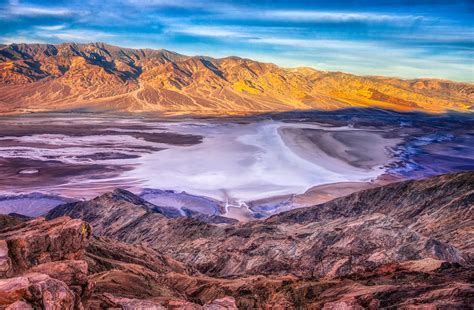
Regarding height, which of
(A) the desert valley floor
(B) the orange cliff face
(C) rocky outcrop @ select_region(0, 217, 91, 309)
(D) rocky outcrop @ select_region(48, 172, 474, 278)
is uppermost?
(B) the orange cliff face

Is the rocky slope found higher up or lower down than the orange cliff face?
lower down

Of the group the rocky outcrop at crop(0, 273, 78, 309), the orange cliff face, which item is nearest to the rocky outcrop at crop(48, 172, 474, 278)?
the rocky outcrop at crop(0, 273, 78, 309)

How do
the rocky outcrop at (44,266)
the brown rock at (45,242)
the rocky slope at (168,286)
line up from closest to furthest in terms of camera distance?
the rocky outcrop at (44,266) → the rocky slope at (168,286) → the brown rock at (45,242)

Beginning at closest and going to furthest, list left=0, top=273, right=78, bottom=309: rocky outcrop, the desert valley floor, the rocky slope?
left=0, top=273, right=78, bottom=309: rocky outcrop
the rocky slope
the desert valley floor

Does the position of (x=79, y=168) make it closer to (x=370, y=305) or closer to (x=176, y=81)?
(x=370, y=305)

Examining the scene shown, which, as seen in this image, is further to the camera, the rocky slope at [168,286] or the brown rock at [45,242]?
the brown rock at [45,242]

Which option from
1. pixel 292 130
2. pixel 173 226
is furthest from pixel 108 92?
pixel 173 226

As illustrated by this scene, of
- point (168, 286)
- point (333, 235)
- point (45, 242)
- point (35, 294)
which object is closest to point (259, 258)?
point (333, 235)

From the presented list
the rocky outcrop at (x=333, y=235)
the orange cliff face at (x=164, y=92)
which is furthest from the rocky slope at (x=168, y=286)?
the orange cliff face at (x=164, y=92)

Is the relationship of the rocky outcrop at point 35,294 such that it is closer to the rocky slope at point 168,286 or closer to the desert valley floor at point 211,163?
the rocky slope at point 168,286

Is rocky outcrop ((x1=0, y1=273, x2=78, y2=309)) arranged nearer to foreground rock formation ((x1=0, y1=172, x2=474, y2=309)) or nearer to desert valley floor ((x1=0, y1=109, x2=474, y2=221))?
foreground rock formation ((x1=0, y1=172, x2=474, y2=309))
